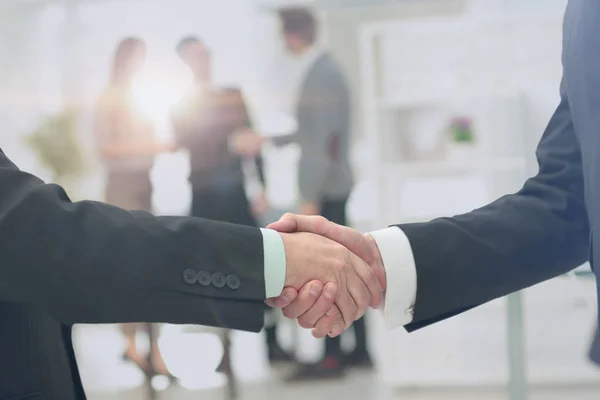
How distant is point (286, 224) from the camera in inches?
39.0

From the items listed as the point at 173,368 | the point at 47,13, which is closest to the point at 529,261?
the point at 173,368

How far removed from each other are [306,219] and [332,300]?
0.13 m

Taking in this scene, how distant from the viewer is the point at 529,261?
0.97 meters

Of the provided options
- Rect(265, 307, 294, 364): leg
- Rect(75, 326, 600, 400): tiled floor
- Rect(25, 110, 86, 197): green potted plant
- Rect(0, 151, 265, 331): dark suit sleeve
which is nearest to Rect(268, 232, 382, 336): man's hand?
Rect(0, 151, 265, 331): dark suit sleeve

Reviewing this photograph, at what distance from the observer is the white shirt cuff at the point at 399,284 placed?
968mm

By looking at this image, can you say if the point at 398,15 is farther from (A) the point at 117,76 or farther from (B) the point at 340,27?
(A) the point at 117,76

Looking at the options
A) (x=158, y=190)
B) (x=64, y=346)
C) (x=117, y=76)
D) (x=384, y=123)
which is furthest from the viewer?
(x=158, y=190)

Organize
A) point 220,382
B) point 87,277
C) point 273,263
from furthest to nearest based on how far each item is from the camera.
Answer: point 220,382 < point 273,263 < point 87,277

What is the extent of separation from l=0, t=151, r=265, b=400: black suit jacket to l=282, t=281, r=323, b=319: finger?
0.57ft

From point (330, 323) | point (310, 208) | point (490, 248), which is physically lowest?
point (310, 208)

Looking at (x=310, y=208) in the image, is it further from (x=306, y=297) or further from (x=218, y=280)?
(x=218, y=280)

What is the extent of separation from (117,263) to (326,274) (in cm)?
35

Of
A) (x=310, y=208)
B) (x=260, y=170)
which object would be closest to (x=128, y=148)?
(x=260, y=170)

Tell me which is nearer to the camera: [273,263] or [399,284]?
[273,263]
